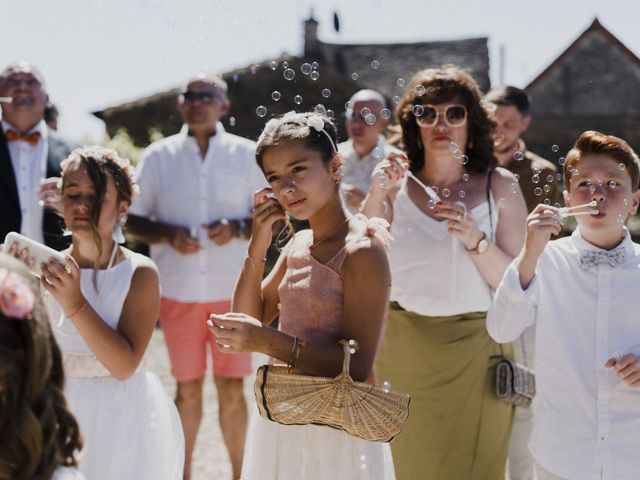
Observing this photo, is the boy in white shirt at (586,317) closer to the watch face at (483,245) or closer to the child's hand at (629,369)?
the child's hand at (629,369)

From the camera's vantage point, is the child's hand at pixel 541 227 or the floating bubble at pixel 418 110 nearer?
the child's hand at pixel 541 227

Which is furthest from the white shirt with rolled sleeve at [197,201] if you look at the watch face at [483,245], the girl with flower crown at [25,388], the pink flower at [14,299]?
the pink flower at [14,299]

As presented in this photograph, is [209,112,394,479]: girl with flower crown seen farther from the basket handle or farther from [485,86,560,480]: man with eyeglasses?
[485,86,560,480]: man with eyeglasses

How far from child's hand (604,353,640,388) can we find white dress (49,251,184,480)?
67.4 inches

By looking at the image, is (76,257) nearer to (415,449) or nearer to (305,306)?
(305,306)

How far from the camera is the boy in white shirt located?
2.94 metres

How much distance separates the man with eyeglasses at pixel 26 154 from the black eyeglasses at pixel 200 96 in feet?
2.56

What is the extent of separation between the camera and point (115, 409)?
3.27 metres

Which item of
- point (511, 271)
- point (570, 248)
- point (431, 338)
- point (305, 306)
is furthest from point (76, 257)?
point (570, 248)

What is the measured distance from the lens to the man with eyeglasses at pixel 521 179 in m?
4.50

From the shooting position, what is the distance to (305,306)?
2762 mm

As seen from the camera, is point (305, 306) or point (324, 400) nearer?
point (324, 400)

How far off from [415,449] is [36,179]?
2640 mm

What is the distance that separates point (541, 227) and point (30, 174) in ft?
9.92
